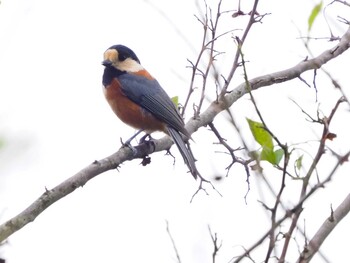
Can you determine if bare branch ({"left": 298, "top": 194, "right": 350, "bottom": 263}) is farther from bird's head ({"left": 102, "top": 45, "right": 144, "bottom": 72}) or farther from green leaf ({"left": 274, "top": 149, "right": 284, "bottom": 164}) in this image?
bird's head ({"left": 102, "top": 45, "right": 144, "bottom": 72})

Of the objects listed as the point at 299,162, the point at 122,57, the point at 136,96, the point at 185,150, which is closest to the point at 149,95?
the point at 136,96

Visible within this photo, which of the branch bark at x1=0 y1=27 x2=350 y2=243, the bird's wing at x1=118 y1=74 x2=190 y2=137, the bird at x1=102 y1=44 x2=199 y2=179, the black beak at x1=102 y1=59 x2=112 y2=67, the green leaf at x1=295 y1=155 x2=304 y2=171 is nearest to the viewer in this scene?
the green leaf at x1=295 y1=155 x2=304 y2=171

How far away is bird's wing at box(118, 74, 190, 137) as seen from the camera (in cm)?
555

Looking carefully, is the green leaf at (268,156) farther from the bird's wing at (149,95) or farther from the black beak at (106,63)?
the black beak at (106,63)

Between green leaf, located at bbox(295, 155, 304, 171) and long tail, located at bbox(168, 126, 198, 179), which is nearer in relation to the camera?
green leaf, located at bbox(295, 155, 304, 171)

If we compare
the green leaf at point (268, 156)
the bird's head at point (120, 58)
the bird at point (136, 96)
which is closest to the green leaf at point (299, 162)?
the green leaf at point (268, 156)

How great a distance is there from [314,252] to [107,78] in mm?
4148

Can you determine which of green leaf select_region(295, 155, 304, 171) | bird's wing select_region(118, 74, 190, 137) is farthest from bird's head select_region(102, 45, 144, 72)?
green leaf select_region(295, 155, 304, 171)

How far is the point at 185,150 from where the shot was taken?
16.3 ft

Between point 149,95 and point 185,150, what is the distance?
3.48ft

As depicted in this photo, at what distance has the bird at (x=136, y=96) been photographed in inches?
214

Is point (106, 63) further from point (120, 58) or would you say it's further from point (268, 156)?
point (268, 156)

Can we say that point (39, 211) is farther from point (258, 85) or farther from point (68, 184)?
point (258, 85)

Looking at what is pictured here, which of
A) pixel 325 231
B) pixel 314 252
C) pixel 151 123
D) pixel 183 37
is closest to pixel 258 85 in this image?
pixel 151 123
